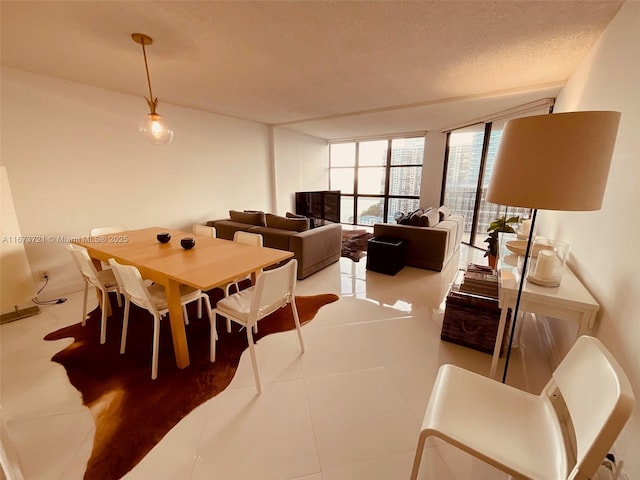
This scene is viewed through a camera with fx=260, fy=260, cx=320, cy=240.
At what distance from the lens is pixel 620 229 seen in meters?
1.30

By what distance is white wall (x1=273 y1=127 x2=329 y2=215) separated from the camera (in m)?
5.62

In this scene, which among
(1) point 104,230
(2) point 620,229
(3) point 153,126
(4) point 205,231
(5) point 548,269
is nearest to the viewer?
(2) point 620,229

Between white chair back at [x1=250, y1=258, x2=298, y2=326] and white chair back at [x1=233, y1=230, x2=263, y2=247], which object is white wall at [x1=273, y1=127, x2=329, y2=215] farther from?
white chair back at [x1=250, y1=258, x2=298, y2=326]

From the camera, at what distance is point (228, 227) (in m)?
3.82

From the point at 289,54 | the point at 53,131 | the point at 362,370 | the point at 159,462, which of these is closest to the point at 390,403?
the point at 362,370

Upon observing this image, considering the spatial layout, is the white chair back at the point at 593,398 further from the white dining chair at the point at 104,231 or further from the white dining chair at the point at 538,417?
the white dining chair at the point at 104,231

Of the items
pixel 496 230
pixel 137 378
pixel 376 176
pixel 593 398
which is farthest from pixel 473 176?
pixel 137 378

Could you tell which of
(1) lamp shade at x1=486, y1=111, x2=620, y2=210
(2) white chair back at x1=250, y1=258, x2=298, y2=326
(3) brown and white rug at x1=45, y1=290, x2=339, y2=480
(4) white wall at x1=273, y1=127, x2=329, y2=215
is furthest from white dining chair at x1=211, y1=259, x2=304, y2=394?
(4) white wall at x1=273, y1=127, x2=329, y2=215

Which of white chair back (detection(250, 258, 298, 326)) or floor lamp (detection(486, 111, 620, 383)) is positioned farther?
white chair back (detection(250, 258, 298, 326))

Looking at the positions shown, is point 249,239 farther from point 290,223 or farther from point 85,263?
point 85,263

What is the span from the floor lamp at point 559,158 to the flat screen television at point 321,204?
4.57 metres

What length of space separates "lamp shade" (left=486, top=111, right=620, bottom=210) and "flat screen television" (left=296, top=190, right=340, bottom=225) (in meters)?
4.57

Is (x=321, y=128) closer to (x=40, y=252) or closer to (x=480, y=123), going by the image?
(x=480, y=123)

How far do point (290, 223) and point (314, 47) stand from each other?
1953 mm
